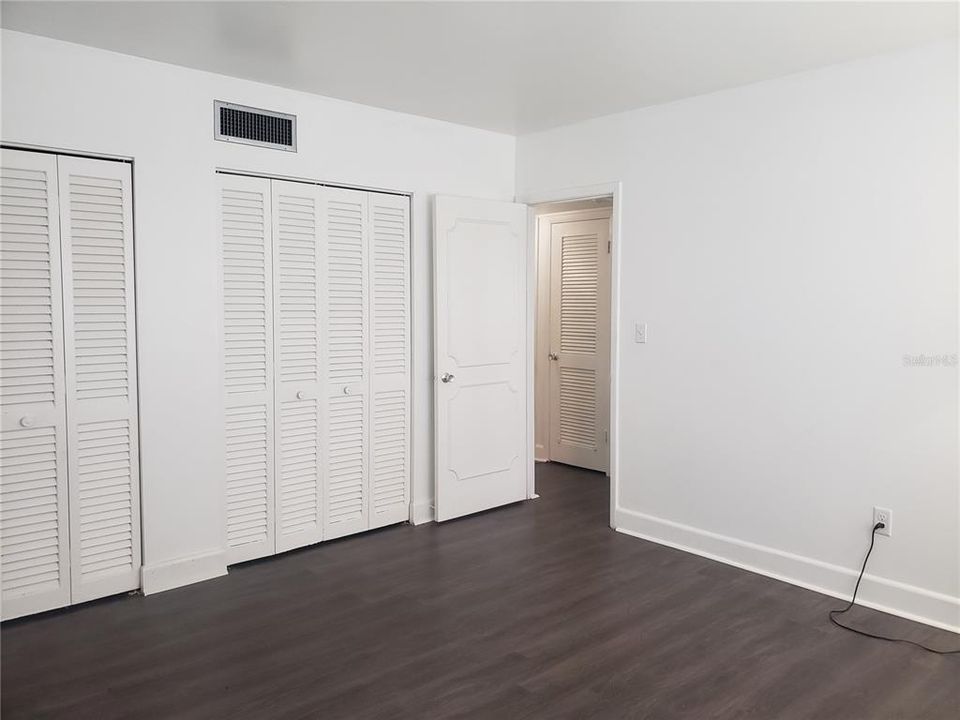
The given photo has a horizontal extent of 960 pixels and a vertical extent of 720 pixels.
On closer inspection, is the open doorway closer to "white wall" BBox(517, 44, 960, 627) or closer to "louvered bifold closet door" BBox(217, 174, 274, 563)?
"white wall" BBox(517, 44, 960, 627)

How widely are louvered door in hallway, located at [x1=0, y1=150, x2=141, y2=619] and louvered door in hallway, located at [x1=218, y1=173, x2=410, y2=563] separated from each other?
1.64 feet

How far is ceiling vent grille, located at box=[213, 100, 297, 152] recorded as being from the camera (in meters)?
3.57

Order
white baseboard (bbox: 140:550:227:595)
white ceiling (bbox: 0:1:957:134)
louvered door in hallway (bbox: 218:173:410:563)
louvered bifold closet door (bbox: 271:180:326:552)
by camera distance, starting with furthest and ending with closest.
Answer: louvered bifold closet door (bbox: 271:180:326:552) → louvered door in hallway (bbox: 218:173:410:563) → white baseboard (bbox: 140:550:227:595) → white ceiling (bbox: 0:1:957:134)

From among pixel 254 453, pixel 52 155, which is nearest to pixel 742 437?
pixel 254 453

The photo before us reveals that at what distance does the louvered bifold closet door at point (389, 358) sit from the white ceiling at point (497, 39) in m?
0.79

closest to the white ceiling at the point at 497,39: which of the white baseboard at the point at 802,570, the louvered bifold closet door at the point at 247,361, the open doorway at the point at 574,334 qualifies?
the louvered bifold closet door at the point at 247,361

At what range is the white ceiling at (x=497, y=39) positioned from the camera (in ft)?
9.03

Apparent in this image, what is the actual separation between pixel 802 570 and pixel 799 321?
1.25 metres

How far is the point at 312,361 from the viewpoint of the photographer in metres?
3.98

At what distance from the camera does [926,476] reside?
316 cm

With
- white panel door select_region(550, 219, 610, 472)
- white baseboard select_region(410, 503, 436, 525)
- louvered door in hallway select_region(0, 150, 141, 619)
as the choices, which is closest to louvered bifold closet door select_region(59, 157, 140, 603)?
louvered door in hallway select_region(0, 150, 141, 619)

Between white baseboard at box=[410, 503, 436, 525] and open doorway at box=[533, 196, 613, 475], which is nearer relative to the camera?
white baseboard at box=[410, 503, 436, 525]

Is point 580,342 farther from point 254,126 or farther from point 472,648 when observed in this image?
point 472,648

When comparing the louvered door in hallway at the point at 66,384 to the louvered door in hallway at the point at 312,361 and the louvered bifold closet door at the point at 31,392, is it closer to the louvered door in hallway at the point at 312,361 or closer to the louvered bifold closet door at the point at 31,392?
the louvered bifold closet door at the point at 31,392
